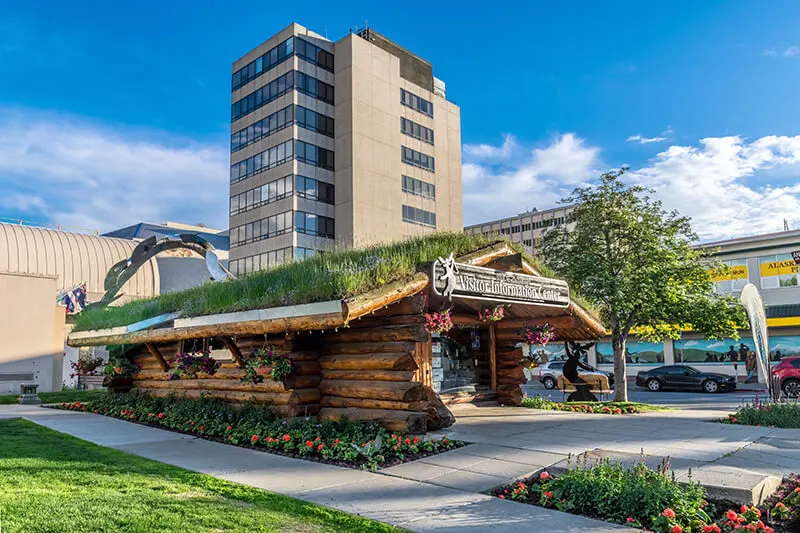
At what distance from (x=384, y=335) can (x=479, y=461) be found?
2.74m

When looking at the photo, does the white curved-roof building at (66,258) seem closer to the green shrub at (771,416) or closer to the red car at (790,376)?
the red car at (790,376)

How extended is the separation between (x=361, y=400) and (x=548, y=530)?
17.6ft

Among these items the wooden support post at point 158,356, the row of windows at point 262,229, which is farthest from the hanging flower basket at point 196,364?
the row of windows at point 262,229

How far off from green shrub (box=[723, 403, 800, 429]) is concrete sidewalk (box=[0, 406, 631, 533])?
7315 mm

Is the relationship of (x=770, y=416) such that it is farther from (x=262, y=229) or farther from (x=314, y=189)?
(x=262, y=229)

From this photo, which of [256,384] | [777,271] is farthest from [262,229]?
[256,384]

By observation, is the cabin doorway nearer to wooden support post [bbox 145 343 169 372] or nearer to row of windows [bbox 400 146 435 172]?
wooden support post [bbox 145 343 169 372]

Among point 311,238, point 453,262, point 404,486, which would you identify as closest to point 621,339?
point 453,262

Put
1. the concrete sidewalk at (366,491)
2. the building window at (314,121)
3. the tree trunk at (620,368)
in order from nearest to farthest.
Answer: the concrete sidewalk at (366,491) → the tree trunk at (620,368) → the building window at (314,121)

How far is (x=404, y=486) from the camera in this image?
23.0ft

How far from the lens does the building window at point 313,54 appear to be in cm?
5294

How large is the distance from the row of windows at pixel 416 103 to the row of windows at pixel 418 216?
1074cm

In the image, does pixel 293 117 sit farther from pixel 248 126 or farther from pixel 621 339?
pixel 621 339

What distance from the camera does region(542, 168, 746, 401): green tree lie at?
16969mm
